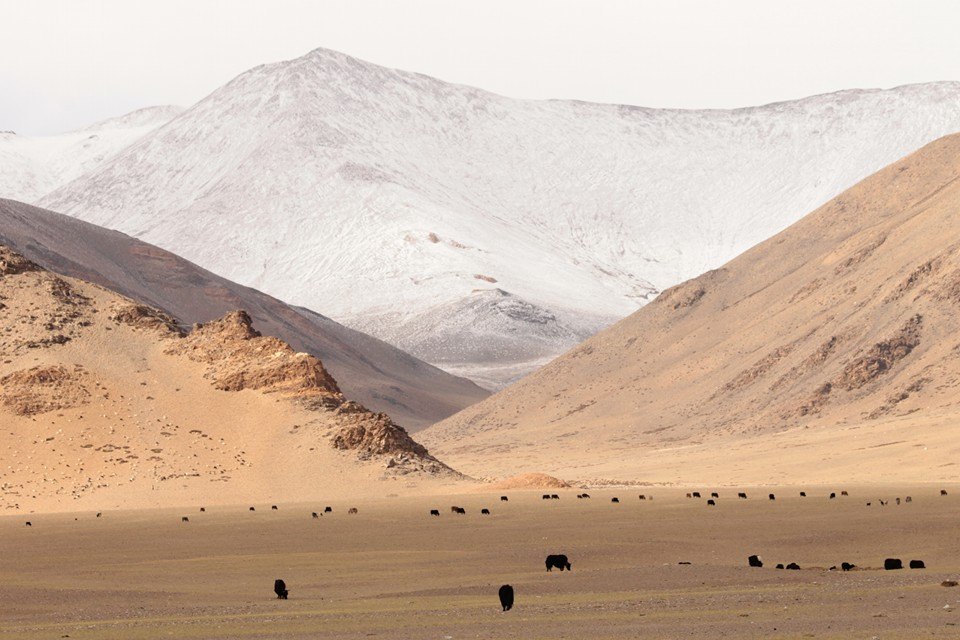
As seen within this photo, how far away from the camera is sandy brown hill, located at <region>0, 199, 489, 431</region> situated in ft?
536

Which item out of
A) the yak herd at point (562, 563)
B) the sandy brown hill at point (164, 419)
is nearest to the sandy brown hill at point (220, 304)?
the sandy brown hill at point (164, 419)

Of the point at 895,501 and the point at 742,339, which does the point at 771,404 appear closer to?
the point at 742,339

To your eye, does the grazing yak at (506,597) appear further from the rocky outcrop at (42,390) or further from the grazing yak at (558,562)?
the rocky outcrop at (42,390)

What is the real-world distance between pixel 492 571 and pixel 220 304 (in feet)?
511

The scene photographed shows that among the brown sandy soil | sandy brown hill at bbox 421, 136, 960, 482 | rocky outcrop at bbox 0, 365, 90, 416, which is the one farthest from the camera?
sandy brown hill at bbox 421, 136, 960, 482

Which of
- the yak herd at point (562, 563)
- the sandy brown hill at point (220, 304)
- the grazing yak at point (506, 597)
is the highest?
the sandy brown hill at point (220, 304)

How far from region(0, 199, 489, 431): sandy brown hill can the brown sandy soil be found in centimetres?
10746

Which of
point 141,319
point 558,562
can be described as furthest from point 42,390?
point 558,562

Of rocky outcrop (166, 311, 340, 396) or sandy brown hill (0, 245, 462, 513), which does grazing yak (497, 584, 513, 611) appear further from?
rocky outcrop (166, 311, 340, 396)

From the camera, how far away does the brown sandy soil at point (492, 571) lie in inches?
829

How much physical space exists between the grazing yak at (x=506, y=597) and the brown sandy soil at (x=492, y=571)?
246mm

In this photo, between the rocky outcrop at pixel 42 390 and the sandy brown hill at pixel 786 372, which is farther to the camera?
the sandy brown hill at pixel 786 372

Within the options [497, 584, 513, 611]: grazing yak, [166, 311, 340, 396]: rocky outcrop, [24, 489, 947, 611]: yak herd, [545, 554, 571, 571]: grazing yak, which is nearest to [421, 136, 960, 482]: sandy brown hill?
[166, 311, 340, 396]: rocky outcrop

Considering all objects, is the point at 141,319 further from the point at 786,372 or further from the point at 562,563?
the point at 562,563
